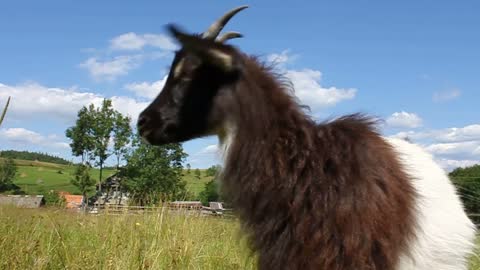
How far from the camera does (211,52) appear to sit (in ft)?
13.8

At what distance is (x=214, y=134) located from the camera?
4.48 meters

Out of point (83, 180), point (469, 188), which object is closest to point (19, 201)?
point (469, 188)

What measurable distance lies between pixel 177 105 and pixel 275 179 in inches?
38.7

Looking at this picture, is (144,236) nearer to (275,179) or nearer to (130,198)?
(130,198)

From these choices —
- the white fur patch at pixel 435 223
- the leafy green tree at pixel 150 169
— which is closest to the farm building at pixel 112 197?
the white fur patch at pixel 435 223

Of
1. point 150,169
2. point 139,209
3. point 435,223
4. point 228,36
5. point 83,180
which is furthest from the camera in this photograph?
point 83,180

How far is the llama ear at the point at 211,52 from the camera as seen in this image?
4211 mm

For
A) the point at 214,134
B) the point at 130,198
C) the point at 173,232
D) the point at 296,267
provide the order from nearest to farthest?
the point at 296,267, the point at 214,134, the point at 173,232, the point at 130,198

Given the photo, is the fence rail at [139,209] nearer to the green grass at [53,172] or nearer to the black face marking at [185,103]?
the black face marking at [185,103]

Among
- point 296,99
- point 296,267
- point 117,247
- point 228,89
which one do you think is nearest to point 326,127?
point 296,99

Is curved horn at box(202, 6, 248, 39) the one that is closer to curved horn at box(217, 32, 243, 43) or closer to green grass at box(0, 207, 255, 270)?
curved horn at box(217, 32, 243, 43)

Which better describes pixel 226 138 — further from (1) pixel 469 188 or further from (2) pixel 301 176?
(1) pixel 469 188

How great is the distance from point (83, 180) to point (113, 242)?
66.3 m

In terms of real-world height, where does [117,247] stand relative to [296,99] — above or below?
below
